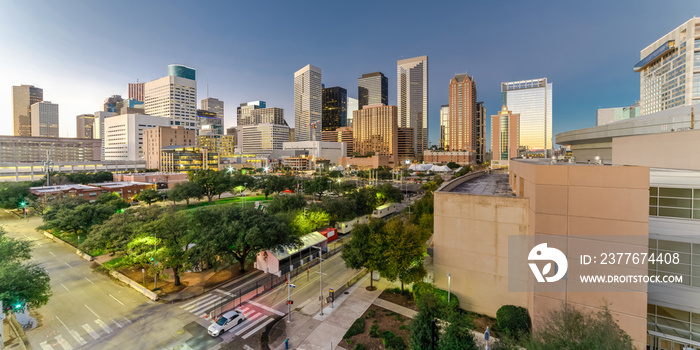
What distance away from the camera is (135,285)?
25.3m

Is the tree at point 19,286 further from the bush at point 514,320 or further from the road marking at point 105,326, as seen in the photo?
the bush at point 514,320

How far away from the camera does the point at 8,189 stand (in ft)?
186

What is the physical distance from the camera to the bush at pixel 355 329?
1855 centimetres

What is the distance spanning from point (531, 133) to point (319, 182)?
174 metres

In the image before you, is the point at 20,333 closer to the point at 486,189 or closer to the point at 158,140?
the point at 486,189

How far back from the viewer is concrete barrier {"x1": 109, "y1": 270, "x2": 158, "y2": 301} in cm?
2348

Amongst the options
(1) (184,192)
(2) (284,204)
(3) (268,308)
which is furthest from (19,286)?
(1) (184,192)

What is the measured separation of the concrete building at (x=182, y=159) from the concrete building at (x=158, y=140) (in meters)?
6.03

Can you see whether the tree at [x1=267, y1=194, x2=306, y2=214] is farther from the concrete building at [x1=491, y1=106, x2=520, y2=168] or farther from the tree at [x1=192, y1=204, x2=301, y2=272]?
the concrete building at [x1=491, y1=106, x2=520, y2=168]

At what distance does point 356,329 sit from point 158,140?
160 meters

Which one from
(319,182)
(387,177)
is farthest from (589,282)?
(387,177)

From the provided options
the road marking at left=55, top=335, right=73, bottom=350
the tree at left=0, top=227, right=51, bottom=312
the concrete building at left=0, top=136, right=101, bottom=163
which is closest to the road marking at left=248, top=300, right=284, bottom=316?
the road marking at left=55, top=335, right=73, bottom=350

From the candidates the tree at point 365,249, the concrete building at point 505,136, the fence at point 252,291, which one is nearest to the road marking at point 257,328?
the fence at point 252,291

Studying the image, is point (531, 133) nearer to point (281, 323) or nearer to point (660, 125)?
point (660, 125)
